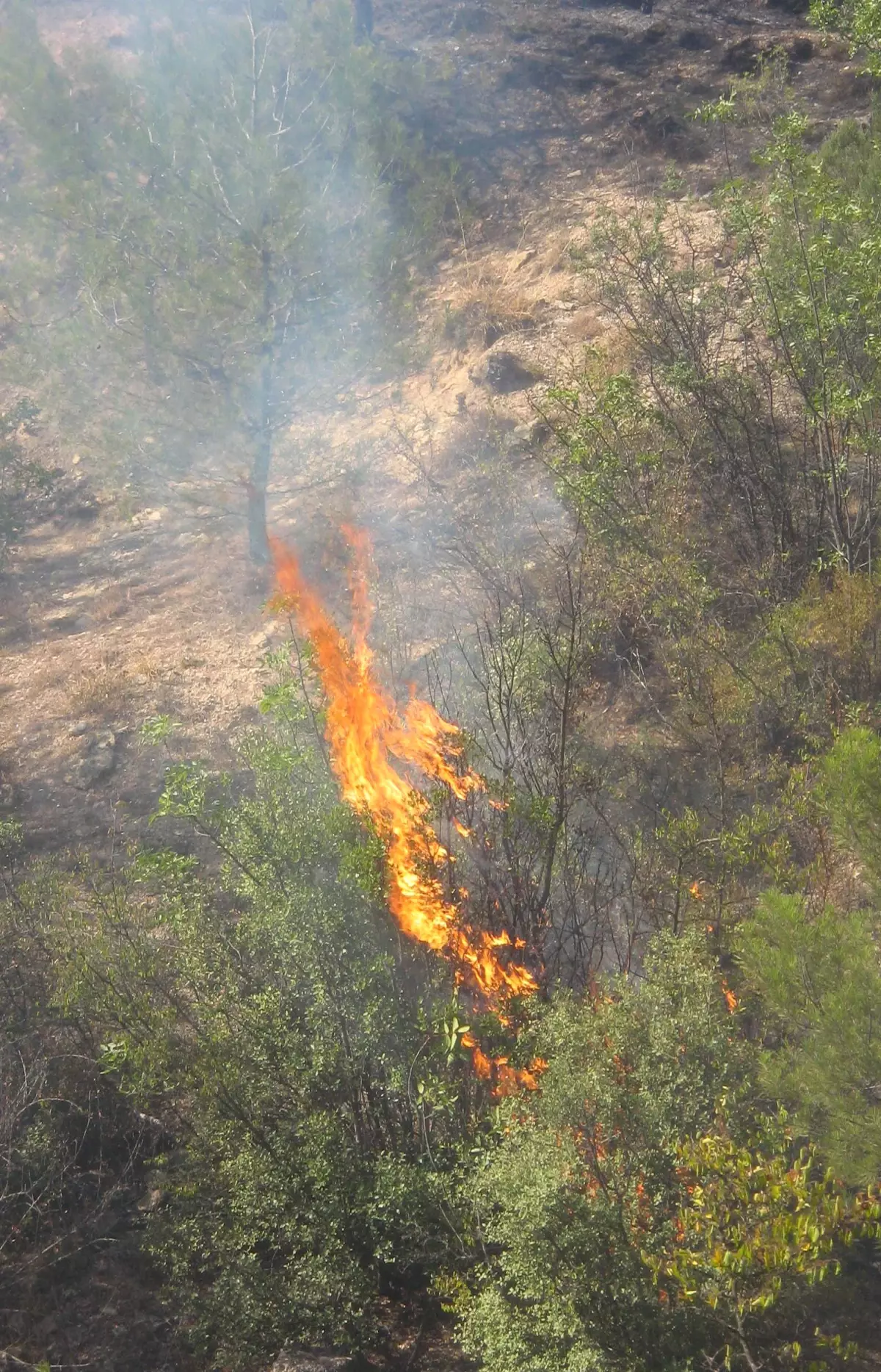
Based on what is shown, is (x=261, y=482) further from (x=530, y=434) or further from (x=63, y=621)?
(x=530, y=434)

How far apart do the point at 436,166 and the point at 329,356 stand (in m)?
5.61

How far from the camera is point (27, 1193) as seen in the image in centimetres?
789

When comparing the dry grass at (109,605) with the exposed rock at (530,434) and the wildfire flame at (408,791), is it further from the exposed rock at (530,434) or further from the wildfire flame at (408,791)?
the exposed rock at (530,434)

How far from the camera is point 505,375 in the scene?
17594 millimetres

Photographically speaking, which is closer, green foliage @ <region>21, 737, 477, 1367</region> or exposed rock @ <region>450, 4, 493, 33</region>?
green foliage @ <region>21, 737, 477, 1367</region>

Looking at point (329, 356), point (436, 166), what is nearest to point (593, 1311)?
point (329, 356)

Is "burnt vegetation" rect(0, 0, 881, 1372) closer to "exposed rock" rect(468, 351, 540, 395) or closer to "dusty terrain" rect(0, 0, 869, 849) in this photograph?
"exposed rock" rect(468, 351, 540, 395)

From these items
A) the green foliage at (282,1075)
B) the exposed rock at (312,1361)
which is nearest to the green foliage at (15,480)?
the green foliage at (282,1075)

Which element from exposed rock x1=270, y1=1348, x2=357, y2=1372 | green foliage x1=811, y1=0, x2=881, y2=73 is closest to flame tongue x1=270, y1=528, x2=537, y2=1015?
exposed rock x1=270, y1=1348, x2=357, y2=1372

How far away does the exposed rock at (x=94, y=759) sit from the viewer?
1332 centimetres

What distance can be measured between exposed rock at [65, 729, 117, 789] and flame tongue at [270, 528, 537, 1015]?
321cm

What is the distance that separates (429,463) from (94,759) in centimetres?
778

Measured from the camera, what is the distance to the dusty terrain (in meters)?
14.1

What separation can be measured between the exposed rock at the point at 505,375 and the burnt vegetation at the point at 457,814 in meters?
0.08
